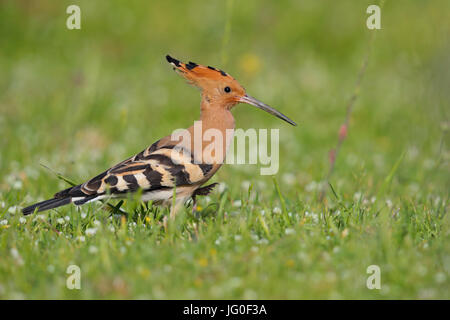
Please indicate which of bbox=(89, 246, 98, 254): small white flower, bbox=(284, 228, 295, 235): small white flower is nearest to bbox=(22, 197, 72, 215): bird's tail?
bbox=(89, 246, 98, 254): small white flower

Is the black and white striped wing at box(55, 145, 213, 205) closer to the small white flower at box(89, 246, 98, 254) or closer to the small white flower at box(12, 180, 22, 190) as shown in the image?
the small white flower at box(89, 246, 98, 254)

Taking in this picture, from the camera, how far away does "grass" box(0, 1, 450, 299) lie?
293 centimetres

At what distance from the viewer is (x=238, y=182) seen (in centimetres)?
505

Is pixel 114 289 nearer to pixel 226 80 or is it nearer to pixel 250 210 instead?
pixel 250 210

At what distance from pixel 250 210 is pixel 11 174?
237 cm

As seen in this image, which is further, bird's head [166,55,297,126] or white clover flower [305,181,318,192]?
white clover flower [305,181,318,192]

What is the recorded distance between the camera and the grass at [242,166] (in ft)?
9.62

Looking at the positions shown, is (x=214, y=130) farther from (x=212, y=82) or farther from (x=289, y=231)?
(x=289, y=231)

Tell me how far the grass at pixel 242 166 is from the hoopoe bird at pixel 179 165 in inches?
6.0

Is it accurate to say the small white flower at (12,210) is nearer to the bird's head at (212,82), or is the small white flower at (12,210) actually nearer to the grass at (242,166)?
the grass at (242,166)

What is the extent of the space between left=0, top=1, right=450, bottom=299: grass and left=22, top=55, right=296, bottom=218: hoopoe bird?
0.50 ft

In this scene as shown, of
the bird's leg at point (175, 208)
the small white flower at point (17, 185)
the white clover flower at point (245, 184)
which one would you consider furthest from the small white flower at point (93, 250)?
the white clover flower at point (245, 184)

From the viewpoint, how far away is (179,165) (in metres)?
3.75

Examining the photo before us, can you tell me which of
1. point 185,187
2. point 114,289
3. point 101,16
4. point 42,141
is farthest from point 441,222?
point 101,16
